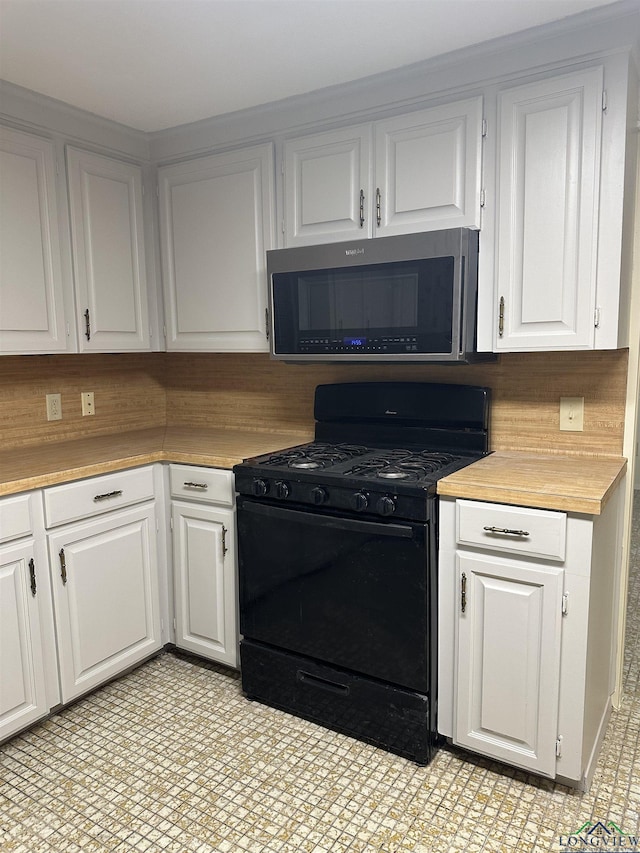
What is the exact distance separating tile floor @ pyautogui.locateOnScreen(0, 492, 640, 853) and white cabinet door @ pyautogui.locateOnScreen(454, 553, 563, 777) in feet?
0.46

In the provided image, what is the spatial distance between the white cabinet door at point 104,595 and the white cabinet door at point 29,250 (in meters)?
0.73

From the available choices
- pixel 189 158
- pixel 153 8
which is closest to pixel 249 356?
pixel 189 158

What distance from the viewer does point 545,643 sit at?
1.74 metres

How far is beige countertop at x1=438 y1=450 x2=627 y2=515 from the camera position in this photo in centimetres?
166

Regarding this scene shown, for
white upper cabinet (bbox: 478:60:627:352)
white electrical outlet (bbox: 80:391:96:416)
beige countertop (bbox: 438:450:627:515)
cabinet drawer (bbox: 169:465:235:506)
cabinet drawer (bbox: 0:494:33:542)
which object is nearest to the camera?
beige countertop (bbox: 438:450:627:515)

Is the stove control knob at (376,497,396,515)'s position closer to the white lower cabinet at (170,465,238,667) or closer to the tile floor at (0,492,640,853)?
the white lower cabinet at (170,465,238,667)

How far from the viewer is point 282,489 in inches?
81.7

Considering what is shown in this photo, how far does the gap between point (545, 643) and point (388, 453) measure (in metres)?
0.86

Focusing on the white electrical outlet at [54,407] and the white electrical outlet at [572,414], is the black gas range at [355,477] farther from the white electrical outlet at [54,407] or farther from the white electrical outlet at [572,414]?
the white electrical outlet at [54,407]

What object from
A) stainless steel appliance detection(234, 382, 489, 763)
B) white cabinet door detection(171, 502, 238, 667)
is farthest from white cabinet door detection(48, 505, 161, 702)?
stainless steel appliance detection(234, 382, 489, 763)

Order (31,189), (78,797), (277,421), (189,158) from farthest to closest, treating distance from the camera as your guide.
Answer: (277,421)
(189,158)
(31,189)
(78,797)

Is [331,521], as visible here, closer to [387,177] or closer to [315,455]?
[315,455]

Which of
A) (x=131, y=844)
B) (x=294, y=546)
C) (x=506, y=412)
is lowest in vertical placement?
(x=131, y=844)

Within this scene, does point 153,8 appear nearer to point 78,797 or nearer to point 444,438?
point 444,438
